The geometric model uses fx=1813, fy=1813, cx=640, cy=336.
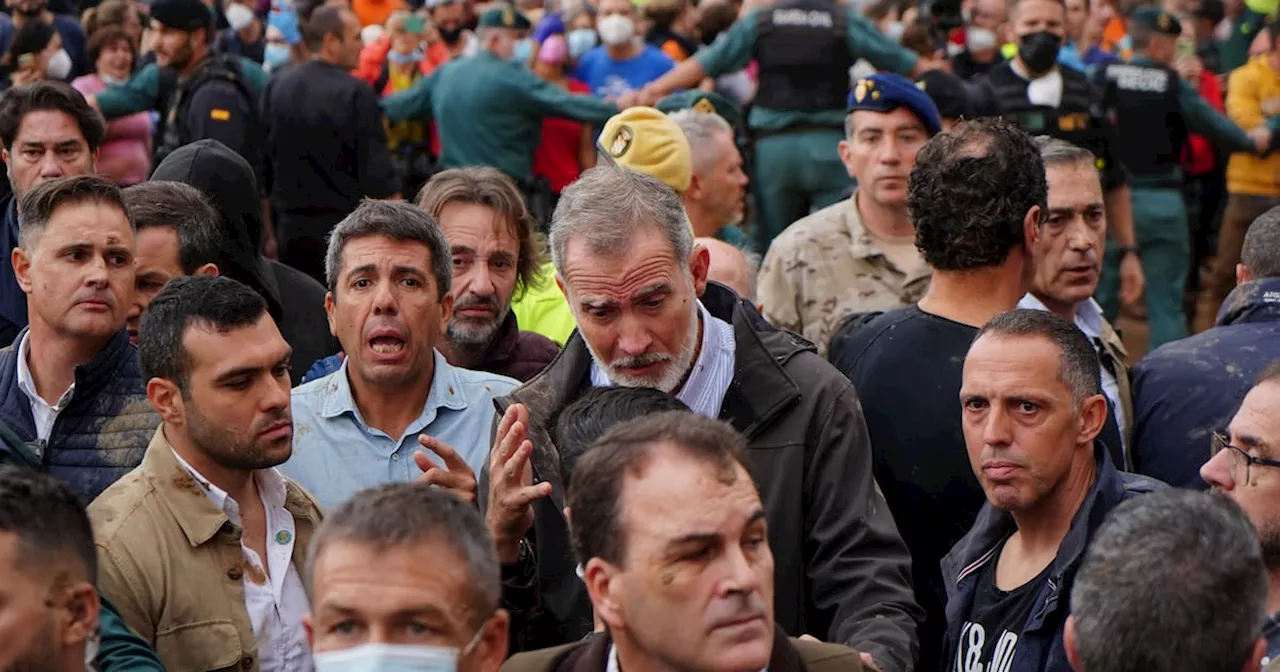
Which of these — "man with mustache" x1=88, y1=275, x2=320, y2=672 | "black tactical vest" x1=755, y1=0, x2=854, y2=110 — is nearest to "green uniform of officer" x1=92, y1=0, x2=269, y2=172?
"black tactical vest" x1=755, y1=0, x2=854, y2=110

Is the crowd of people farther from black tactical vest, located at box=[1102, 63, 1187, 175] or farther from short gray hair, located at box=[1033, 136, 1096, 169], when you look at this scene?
black tactical vest, located at box=[1102, 63, 1187, 175]

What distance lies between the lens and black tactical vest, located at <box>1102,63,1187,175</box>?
1153 centimetres

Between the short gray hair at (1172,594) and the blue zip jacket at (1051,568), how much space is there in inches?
32.7

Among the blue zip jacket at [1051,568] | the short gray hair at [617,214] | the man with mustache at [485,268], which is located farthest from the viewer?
the man with mustache at [485,268]

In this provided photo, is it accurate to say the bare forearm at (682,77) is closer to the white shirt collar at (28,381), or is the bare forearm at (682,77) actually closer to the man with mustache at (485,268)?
the man with mustache at (485,268)

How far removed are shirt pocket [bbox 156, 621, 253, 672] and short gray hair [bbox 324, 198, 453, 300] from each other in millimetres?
1272

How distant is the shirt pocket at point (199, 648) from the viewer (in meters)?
3.99

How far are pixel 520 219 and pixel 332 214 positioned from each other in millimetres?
Result: 4631

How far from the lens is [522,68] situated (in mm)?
11438

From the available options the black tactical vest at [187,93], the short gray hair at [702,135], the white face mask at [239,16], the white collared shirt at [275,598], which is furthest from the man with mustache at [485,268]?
the white face mask at [239,16]

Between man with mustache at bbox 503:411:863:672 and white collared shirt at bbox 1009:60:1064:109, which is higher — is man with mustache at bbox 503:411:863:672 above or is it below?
above

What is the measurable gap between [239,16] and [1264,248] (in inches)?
403

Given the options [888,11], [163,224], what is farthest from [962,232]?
[888,11]

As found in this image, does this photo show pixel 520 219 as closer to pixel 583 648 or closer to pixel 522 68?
pixel 583 648
